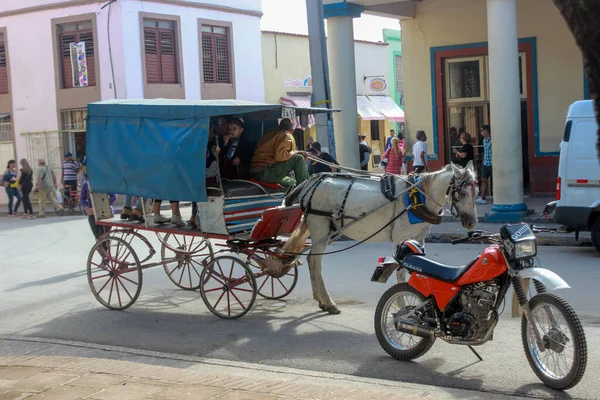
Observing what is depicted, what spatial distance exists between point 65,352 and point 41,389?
5.42 ft

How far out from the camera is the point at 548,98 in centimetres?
1844

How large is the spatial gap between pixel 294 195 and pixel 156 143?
1.75 meters

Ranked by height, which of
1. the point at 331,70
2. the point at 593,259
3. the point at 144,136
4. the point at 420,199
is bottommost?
the point at 593,259

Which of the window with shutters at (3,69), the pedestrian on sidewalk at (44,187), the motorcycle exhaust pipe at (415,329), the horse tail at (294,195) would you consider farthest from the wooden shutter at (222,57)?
the motorcycle exhaust pipe at (415,329)

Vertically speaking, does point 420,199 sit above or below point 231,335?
above

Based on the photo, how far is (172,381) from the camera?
20.5ft

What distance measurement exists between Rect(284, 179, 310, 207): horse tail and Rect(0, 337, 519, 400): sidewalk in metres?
2.42

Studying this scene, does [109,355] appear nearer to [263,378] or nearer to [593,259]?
[263,378]

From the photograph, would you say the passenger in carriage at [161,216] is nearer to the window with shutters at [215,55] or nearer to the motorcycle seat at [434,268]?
the motorcycle seat at [434,268]

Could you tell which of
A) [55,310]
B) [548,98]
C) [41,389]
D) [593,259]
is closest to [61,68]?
[548,98]

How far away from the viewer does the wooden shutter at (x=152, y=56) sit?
28719mm

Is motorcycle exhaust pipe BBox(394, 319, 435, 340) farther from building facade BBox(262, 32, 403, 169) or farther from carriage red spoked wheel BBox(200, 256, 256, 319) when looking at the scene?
building facade BBox(262, 32, 403, 169)

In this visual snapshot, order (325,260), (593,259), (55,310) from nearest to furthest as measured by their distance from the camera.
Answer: (55,310)
(593,259)
(325,260)

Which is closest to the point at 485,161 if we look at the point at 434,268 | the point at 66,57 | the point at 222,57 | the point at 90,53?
the point at 434,268
